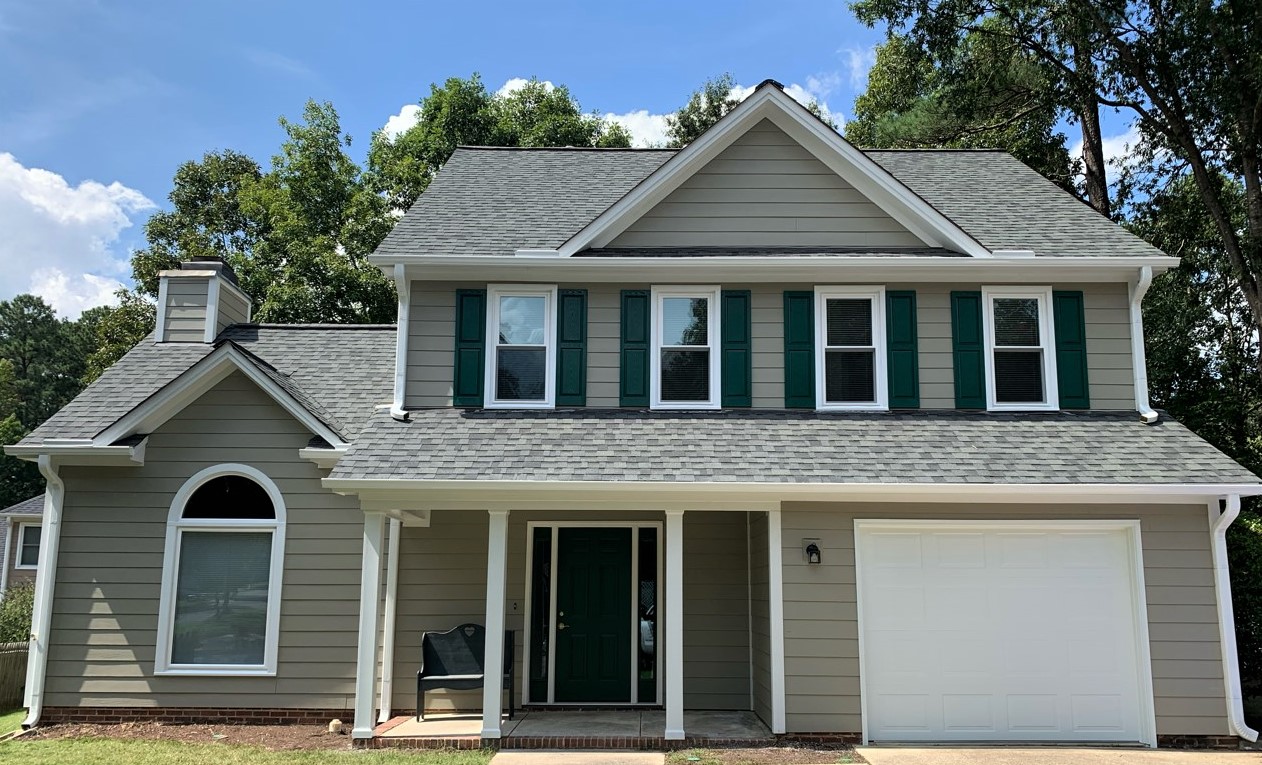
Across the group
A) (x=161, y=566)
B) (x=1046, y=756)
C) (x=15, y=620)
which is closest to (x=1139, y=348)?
(x=1046, y=756)

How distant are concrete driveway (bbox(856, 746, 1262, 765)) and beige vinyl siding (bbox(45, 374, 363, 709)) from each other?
19.0 ft

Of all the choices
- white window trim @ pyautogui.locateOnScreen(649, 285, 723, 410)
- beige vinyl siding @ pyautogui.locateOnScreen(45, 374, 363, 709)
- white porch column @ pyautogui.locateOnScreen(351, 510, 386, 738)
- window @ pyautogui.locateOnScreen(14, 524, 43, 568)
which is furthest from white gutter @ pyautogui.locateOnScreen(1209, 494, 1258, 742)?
window @ pyautogui.locateOnScreen(14, 524, 43, 568)

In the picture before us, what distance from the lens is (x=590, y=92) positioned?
28422 millimetres

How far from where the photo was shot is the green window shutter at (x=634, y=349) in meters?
10.9

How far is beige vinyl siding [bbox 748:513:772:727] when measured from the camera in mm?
9594

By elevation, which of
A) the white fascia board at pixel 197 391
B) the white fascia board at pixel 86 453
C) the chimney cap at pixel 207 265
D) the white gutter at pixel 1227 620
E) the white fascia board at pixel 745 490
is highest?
the chimney cap at pixel 207 265

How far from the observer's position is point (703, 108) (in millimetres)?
30031

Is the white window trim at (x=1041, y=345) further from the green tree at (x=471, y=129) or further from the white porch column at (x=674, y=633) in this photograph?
the green tree at (x=471, y=129)

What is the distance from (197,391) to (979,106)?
15.9 metres

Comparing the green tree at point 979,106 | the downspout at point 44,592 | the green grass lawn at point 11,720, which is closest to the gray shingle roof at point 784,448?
the downspout at point 44,592

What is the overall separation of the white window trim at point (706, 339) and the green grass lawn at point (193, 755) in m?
4.39

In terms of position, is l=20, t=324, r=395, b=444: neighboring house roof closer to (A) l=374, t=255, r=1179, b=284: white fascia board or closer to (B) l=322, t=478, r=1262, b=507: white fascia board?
(A) l=374, t=255, r=1179, b=284: white fascia board

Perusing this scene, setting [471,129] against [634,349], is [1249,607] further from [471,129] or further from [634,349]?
[471,129]

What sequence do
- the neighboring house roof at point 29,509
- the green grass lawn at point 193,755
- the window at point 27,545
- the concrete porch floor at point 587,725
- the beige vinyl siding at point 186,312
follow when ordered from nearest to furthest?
the green grass lawn at point 193,755 < the concrete porch floor at point 587,725 < the beige vinyl siding at point 186,312 < the neighboring house roof at point 29,509 < the window at point 27,545
